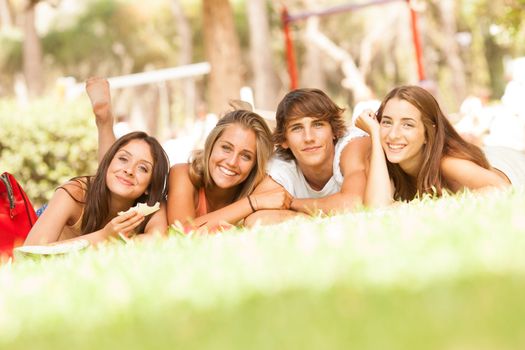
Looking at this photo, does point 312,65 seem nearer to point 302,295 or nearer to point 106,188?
point 106,188

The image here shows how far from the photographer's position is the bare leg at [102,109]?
7613 millimetres

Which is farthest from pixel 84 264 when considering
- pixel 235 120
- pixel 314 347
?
pixel 235 120

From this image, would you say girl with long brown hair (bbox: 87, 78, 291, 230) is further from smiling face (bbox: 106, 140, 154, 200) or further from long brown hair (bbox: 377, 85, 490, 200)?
long brown hair (bbox: 377, 85, 490, 200)

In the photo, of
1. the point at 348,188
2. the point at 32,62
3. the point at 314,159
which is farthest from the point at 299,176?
the point at 32,62

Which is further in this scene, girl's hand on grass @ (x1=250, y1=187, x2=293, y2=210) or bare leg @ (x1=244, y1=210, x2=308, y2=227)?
girl's hand on grass @ (x1=250, y1=187, x2=293, y2=210)

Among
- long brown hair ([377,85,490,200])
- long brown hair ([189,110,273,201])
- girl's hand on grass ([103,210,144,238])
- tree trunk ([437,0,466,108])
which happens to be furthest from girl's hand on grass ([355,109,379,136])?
tree trunk ([437,0,466,108])

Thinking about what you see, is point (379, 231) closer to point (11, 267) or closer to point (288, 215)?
point (11, 267)

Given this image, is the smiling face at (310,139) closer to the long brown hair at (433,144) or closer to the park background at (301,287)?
the long brown hair at (433,144)

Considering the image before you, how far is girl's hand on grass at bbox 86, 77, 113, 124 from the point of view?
7.61m

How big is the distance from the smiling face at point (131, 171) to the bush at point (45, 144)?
6.55 m

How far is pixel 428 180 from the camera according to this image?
20.7 feet

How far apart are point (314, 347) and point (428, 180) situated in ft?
14.7

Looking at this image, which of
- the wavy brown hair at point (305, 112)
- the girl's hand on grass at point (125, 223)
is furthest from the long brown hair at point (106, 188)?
Answer: the wavy brown hair at point (305, 112)

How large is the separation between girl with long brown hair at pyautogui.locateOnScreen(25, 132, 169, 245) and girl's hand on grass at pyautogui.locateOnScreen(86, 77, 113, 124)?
115 centimetres
